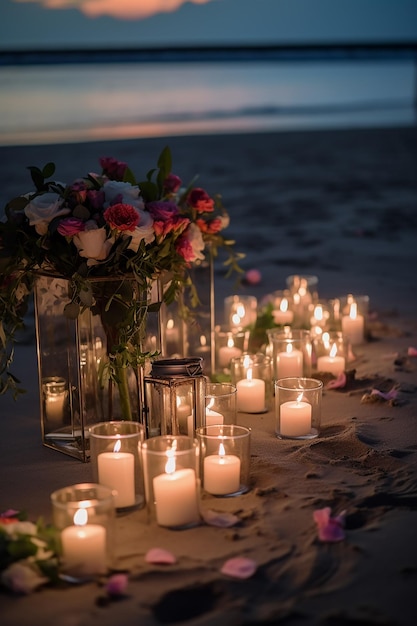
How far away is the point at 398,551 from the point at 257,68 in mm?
23434

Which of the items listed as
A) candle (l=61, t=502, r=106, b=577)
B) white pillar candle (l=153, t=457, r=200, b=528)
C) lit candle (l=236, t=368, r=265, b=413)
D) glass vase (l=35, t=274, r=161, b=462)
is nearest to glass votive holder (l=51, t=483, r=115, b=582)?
candle (l=61, t=502, r=106, b=577)

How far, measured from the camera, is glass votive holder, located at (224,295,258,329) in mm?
3773

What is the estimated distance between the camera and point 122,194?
2686 mm

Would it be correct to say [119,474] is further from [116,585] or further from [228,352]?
[228,352]

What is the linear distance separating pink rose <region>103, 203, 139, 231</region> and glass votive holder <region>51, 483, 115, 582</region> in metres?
0.79

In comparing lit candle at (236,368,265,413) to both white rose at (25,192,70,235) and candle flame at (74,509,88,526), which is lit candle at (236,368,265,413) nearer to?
A: white rose at (25,192,70,235)

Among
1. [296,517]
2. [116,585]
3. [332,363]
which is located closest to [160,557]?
[116,585]

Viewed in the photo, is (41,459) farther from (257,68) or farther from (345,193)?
(257,68)

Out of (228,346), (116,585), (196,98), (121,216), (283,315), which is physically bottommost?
(116,585)

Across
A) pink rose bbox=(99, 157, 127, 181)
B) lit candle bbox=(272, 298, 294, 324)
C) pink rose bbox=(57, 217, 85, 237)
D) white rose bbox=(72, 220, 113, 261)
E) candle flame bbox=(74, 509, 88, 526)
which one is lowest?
candle flame bbox=(74, 509, 88, 526)

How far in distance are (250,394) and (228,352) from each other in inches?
17.4

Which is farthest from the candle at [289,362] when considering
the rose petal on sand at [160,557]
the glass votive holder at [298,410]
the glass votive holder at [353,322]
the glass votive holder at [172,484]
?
the rose petal on sand at [160,557]

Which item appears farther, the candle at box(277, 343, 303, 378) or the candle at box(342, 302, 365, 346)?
the candle at box(342, 302, 365, 346)

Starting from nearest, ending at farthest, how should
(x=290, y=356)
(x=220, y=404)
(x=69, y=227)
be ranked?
(x=69, y=227) → (x=220, y=404) → (x=290, y=356)
